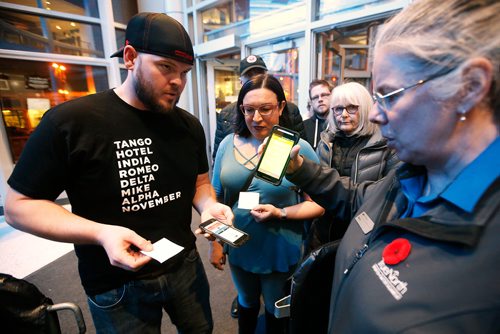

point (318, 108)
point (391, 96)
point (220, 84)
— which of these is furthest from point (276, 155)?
point (220, 84)

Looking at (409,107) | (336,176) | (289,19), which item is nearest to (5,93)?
(289,19)

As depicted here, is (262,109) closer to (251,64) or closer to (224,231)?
(224,231)

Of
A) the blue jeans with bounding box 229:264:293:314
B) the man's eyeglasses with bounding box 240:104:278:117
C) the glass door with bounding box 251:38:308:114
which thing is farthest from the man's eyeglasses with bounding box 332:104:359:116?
the glass door with bounding box 251:38:308:114

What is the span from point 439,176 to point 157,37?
974 mm

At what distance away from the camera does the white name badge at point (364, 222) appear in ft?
2.34

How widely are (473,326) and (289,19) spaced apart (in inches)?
150

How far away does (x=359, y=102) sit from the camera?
5.44 ft

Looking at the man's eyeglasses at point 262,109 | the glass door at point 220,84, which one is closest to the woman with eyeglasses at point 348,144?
the man's eyeglasses at point 262,109

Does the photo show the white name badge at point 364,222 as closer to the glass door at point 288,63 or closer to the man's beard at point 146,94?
the man's beard at point 146,94

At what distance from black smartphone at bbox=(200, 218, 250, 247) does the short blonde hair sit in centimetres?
105

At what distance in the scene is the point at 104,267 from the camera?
38.7 inches

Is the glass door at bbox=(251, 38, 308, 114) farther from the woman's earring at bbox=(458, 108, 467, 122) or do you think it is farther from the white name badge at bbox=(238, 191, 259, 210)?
the woman's earring at bbox=(458, 108, 467, 122)

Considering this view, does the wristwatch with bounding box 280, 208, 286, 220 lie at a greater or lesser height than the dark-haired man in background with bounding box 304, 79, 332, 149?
lesser

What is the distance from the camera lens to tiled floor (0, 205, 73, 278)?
2623mm
